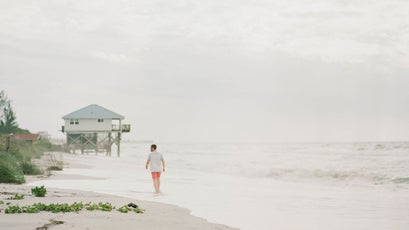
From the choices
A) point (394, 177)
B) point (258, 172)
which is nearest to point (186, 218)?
point (394, 177)

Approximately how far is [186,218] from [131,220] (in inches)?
55.1

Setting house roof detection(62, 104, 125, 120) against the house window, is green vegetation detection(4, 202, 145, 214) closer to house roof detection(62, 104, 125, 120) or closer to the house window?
house roof detection(62, 104, 125, 120)

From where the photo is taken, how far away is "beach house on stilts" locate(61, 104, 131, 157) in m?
54.4

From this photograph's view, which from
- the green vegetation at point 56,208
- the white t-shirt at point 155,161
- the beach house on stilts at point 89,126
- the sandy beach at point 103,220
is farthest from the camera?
the beach house on stilts at point 89,126

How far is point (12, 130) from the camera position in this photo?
53.4 metres

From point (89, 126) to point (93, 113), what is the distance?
1.60 metres

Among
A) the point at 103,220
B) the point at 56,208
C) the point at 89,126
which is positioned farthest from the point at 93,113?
the point at 103,220

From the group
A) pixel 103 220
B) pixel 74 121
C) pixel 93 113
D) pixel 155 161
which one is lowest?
pixel 103 220

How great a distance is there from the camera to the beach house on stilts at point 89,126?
2143 inches

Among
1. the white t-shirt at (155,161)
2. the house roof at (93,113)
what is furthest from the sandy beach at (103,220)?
the house roof at (93,113)

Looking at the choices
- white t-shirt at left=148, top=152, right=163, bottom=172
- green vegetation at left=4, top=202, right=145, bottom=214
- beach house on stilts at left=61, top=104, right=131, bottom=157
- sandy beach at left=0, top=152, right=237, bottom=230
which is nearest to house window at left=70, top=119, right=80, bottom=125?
beach house on stilts at left=61, top=104, right=131, bottom=157

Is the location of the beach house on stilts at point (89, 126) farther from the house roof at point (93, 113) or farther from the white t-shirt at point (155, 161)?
the white t-shirt at point (155, 161)

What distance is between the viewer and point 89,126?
54.5m

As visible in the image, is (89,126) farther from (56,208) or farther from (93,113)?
(56,208)
